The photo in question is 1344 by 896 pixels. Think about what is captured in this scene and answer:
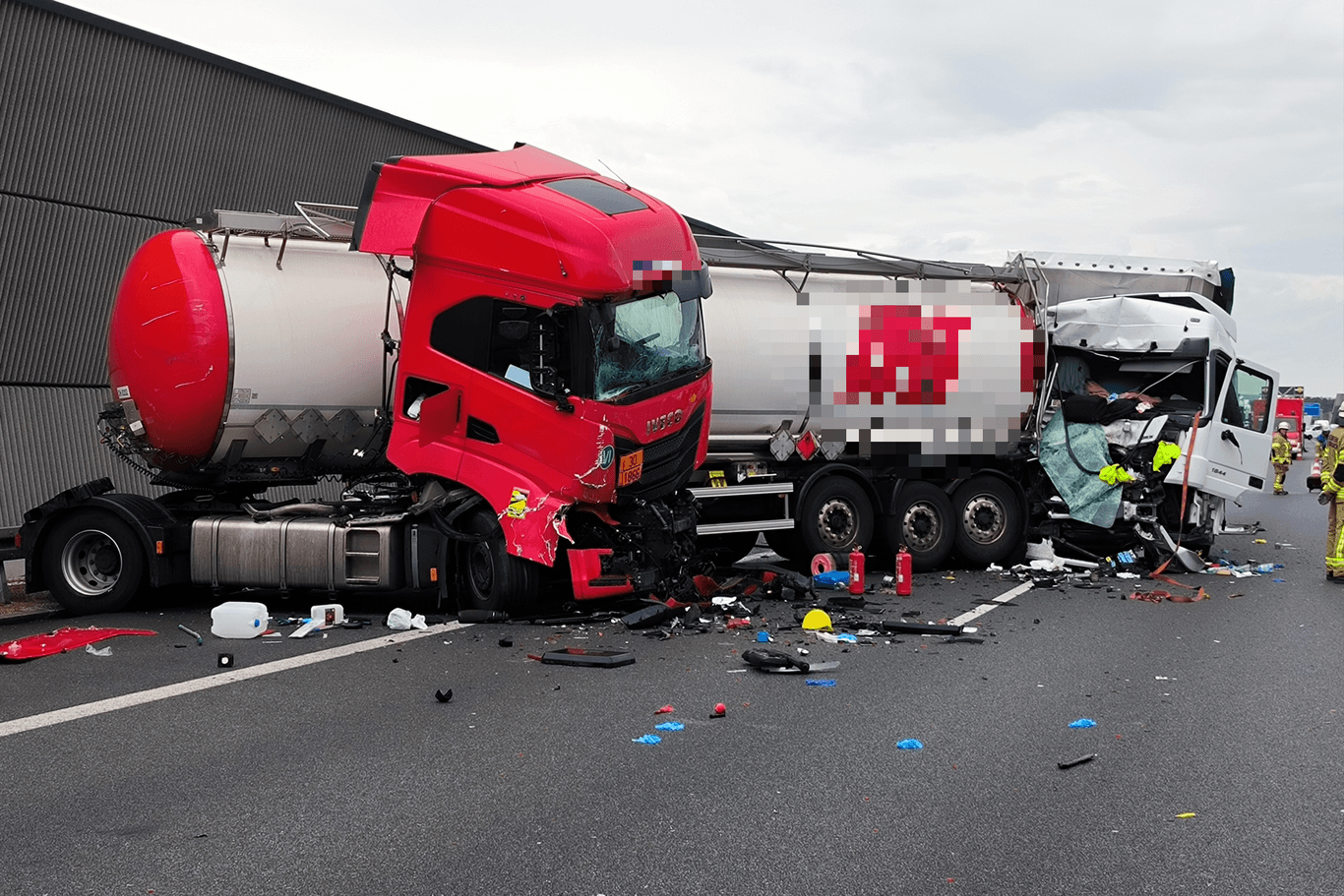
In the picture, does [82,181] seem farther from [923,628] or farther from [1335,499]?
[1335,499]

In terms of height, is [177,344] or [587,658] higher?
[177,344]

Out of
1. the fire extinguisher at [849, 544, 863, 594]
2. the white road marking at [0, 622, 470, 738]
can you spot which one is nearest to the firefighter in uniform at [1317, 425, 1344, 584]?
the fire extinguisher at [849, 544, 863, 594]

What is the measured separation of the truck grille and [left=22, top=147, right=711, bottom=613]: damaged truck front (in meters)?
0.03

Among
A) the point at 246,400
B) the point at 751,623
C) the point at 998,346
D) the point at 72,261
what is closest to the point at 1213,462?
the point at 998,346

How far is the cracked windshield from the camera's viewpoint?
9.52 m

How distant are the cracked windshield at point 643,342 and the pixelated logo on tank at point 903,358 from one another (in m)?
2.94

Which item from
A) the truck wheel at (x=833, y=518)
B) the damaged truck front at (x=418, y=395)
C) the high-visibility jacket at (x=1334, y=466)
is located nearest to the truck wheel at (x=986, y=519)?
the truck wheel at (x=833, y=518)

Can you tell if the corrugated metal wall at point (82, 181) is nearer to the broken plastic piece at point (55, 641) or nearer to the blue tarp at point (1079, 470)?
the broken plastic piece at point (55, 641)

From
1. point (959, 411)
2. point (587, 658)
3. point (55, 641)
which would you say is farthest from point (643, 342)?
point (959, 411)

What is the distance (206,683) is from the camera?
7.49m

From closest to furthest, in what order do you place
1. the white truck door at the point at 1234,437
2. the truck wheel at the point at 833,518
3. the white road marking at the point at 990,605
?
the white road marking at the point at 990,605, the truck wheel at the point at 833,518, the white truck door at the point at 1234,437

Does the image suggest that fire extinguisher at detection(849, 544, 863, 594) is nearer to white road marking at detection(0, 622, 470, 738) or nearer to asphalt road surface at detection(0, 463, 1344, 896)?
asphalt road surface at detection(0, 463, 1344, 896)

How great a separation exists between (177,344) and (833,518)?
652cm

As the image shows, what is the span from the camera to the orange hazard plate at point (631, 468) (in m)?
9.66
